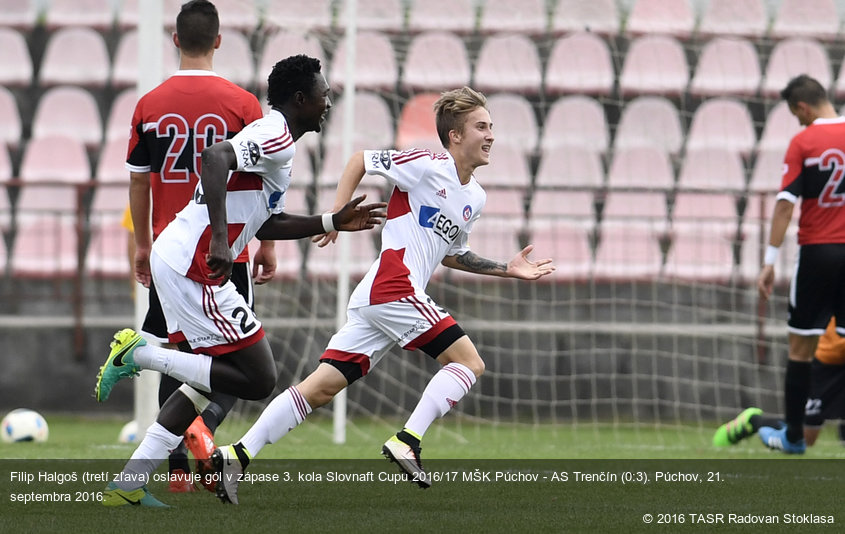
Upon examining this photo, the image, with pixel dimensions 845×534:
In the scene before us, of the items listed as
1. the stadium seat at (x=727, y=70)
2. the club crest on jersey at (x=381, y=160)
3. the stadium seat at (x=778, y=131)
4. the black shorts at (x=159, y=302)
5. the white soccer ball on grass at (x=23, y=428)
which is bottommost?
the white soccer ball on grass at (x=23, y=428)

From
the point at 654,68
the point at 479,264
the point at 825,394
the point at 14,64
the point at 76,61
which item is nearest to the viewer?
the point at 479,264

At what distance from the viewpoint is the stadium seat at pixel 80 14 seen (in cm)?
1412

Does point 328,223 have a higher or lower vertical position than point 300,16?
lower

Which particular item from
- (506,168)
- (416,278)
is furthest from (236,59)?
(416,278)

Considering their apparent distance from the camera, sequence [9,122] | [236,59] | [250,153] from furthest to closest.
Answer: [9,122], [236,59], [250,153]

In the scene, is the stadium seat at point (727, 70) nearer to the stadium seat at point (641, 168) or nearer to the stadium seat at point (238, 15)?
the stadium seat at point (641, 168)

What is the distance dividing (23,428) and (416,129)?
4961mm

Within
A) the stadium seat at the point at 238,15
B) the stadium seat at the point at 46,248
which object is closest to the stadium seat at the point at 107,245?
the stadium seat at the point at 46,248

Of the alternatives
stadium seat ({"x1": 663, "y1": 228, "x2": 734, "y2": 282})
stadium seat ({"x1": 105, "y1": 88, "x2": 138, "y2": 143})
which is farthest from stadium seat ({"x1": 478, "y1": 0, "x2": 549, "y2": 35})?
stadium seat ({"x1": 105, "y1": 88, "x2": 138, "y2": 143})

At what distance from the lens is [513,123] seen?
11.9 metres

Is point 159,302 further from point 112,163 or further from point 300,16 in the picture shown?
point 112,163

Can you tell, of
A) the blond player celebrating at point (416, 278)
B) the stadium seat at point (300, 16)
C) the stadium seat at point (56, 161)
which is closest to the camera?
the blond player celebrating at point (416, 278)

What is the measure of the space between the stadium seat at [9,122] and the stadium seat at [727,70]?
6.82 m

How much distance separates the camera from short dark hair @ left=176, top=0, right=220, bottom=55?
16.9 ft
